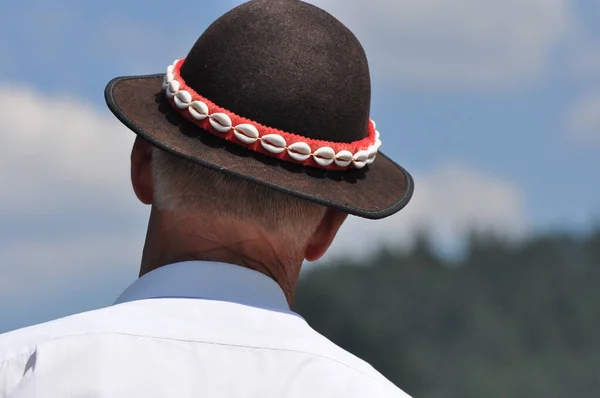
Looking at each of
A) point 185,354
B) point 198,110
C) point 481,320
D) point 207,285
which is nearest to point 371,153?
point 198,110

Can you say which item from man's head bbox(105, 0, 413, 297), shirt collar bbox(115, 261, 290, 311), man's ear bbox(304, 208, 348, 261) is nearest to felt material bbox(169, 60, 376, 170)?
man's head bbox(105, 0, 413, 297)

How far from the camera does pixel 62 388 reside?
7.80 feet

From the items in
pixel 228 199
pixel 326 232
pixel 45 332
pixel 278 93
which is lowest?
pixel 45 332

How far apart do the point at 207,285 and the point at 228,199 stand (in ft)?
0.69

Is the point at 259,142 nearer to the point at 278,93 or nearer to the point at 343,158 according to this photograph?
the point at 278,93

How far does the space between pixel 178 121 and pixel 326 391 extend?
0.86 meters

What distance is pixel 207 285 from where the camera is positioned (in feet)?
8.70

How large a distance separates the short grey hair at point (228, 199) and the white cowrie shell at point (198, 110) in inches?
6.5

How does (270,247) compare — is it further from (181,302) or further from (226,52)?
(226,52)

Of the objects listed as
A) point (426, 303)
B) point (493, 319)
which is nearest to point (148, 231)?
point (426, 303)

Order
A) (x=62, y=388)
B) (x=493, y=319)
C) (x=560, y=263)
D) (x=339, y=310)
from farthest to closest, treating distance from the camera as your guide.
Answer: (x=493, y=319) < (x=560, y=263) < (x=339, y=310) < (x=62, y=388)

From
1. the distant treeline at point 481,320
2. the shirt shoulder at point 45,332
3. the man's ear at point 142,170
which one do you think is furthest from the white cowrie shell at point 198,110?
the distant treeline at point 481,320

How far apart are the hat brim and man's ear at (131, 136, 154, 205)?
4 cm

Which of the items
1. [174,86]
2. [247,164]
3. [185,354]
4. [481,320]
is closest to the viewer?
[185,354]
